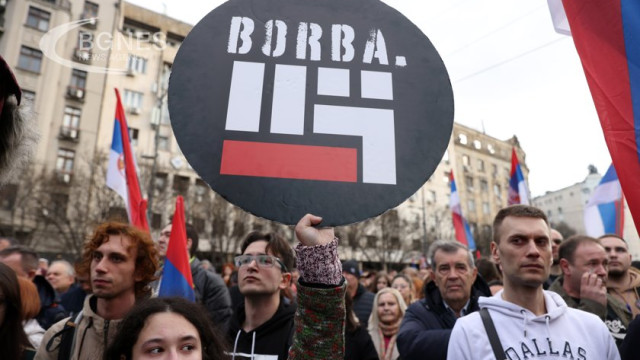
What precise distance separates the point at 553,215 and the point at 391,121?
76910 millimetres

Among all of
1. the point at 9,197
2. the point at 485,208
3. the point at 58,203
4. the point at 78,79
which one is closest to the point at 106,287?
the point at 58,203

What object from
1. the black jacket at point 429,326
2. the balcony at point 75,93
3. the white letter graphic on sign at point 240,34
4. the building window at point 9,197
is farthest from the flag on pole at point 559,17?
the balcony at point 75,93

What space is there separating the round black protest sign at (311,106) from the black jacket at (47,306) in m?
3.77

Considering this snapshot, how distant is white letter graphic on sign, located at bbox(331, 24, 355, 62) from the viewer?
1503mm

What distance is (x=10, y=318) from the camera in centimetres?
240

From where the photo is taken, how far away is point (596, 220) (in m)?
5.74

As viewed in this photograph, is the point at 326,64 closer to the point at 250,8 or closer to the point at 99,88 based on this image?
the point at 250,8

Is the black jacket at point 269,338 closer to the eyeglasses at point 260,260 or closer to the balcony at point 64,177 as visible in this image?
the eyeglasses at point 260,260

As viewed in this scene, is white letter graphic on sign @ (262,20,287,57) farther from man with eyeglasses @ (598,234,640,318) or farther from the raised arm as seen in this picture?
man with eyeglasses @ (598,234,640,318)

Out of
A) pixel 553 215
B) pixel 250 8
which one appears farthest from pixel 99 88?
pixel 553 215

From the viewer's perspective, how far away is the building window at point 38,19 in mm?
26891

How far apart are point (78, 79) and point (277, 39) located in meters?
32.1

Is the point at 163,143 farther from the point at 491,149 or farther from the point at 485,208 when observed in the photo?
the point at 491,149

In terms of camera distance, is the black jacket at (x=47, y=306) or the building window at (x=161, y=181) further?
the building window at (x=161, y=181)
